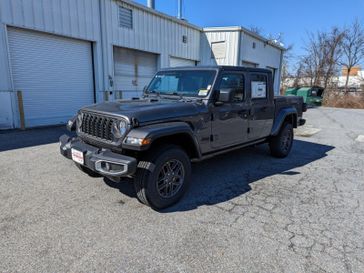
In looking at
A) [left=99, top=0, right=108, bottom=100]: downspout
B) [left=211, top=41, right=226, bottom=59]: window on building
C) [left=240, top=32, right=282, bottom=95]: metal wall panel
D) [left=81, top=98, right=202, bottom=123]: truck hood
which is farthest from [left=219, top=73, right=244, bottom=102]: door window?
[left=240, top=32, right=282, bottom=95]: metal wall panel

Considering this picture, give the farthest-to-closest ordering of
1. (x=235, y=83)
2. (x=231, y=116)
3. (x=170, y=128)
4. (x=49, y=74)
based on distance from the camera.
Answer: (x=49, y=74)
(x=235, y=83)
(x=231, y=116)
(x=170, y=128)

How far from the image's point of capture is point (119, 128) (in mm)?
3023

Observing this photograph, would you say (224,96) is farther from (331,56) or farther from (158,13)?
(331,56)

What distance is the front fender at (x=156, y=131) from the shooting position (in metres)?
2.85

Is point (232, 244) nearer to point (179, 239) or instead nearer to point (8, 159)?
point (179, 239)

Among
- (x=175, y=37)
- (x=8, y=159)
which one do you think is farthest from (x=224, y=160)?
(x=175, y=37)

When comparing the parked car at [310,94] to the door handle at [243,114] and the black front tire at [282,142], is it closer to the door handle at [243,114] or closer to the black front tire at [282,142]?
the black front tire at [282,142]

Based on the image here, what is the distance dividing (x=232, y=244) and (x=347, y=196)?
7.65 ft

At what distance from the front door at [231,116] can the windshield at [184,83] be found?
21 centimetres

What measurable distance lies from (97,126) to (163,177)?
3.52 feet

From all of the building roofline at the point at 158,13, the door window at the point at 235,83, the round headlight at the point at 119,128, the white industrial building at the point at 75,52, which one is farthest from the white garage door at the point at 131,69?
the round headlight at the point at 119,128

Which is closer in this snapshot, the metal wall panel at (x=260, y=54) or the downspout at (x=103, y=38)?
the downspout at (x=103, y=38)

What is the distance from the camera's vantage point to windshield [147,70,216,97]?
390cm

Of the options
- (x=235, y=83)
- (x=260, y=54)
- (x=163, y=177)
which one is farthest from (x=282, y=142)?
(x=260, y=54)
